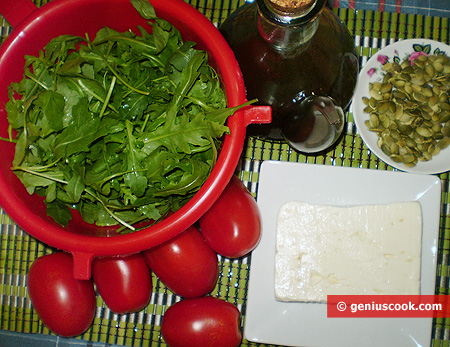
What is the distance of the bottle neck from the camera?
580 mm

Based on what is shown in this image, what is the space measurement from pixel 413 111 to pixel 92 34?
65cm

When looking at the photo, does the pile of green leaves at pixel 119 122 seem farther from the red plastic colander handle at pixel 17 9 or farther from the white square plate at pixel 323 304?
the white square plate at pixel 323 304

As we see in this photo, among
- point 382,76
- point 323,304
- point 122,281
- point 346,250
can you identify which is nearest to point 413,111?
point 382,76

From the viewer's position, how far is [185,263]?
0.82 meters

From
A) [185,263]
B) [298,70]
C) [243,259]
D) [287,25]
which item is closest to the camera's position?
[287,25]

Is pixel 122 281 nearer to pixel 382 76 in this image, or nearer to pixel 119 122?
pixel 119 122

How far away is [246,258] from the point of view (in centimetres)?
94

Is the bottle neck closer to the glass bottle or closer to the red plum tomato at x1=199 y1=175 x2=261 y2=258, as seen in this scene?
the glass bottle

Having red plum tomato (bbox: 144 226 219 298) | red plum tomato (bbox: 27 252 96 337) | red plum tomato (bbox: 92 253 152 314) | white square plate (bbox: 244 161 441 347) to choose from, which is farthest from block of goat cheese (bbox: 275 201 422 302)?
red plum tomato (bbox: 27 252 96 337)

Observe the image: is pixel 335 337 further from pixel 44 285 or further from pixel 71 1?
pixel 71 1

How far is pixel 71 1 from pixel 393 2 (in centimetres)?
71

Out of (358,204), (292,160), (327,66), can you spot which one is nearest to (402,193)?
(358,204)

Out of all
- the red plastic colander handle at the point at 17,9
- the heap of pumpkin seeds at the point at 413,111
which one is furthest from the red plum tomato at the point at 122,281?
the heap of pumpkin seeds at the point at 413,111

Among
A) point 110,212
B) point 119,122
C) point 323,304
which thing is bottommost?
point 323,304
